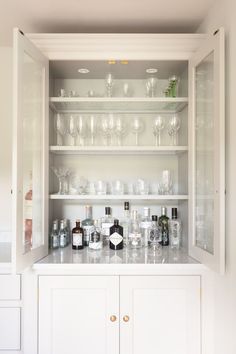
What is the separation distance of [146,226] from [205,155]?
2.23ft

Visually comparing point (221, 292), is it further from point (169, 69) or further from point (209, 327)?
point (169, 69)

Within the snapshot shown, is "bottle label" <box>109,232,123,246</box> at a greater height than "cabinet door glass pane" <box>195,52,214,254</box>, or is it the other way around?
"cabinet door glass pane" <box>195,52,214,254</box>

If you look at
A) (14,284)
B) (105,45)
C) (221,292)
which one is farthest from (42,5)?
(221,292)

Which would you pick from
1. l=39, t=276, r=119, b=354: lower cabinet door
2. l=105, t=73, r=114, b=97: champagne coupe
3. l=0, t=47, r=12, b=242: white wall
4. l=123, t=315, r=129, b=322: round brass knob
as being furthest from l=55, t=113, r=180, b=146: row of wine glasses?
l=123, t=315, r=129, b=322: round brass knob

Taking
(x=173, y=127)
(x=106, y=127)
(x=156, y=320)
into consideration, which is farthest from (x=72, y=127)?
(x=156, y=320)

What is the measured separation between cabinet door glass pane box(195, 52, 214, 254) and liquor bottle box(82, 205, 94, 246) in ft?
2.38

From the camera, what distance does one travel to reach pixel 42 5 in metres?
→ 1.56

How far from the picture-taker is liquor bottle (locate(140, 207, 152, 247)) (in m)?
1.91

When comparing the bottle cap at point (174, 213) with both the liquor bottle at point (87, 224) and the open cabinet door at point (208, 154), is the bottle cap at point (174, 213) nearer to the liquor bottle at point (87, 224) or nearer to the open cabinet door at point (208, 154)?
the open cabinet door at point (208, 154)

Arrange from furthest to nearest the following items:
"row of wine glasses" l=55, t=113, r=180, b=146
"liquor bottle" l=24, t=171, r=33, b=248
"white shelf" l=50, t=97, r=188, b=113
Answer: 1. "row of wine glasses" l=55, t=113, r=180, b=146
2. "white shelf" l=50, t=97, r=188, b=113
3. "liquor bottle" l=24, t=171, r=33, b=248

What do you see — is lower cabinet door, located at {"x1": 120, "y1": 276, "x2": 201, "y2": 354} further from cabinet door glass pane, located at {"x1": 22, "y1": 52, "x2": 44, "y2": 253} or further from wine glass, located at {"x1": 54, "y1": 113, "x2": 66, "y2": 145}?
wine glass, located at {"x1": 54, "y1": 113, "x2": 66, "y2": 145}

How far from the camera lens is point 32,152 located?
159 cm

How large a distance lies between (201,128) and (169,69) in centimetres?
57

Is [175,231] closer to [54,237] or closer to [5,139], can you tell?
[54,237]
